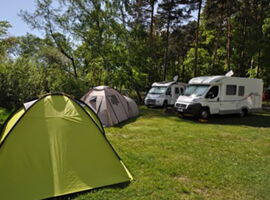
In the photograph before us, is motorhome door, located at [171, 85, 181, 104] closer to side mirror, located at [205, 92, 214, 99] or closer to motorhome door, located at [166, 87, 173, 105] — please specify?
motorhome door, located at [166, 87, 173, 105]

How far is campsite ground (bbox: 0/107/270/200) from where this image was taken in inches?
133

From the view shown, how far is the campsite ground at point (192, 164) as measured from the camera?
339 cm

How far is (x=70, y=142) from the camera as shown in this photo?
11.8ft

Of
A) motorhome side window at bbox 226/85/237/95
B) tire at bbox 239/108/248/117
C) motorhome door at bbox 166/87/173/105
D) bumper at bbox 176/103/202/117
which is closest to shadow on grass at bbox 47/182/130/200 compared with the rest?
bumper at bbox 176/103/202/117

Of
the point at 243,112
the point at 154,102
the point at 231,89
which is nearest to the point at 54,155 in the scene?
the point at 231,89

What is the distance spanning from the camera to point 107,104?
8789 millimetres

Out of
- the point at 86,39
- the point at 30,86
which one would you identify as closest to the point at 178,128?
the point at 30,86

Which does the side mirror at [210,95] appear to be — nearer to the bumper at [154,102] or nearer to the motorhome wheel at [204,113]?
the motorhome wheel at [204,113]

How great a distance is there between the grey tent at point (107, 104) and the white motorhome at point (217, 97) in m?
3.21

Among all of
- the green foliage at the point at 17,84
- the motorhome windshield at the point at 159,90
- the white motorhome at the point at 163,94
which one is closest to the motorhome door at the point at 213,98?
the white motorhome at the point at 163,94

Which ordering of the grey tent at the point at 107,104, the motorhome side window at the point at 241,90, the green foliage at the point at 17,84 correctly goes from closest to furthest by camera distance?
1. the grey tent at the point at 107,104
2. the motorhome side window at the point at 241,90
3. the green foliage at the point at 17,84

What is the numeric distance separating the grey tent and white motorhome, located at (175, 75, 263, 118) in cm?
321

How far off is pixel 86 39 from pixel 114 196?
14.0 m

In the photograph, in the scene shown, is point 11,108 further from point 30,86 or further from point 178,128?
point 178,128
